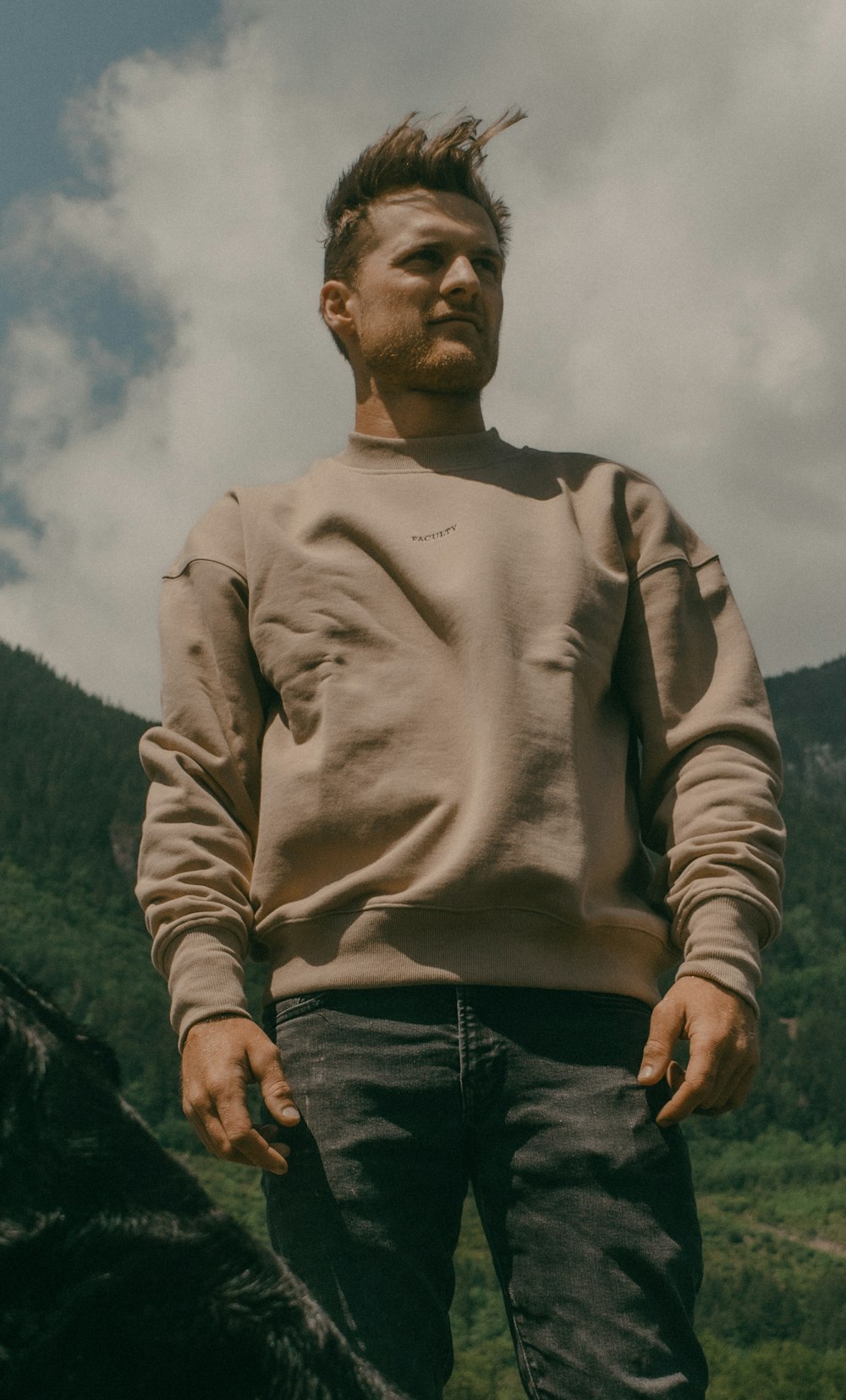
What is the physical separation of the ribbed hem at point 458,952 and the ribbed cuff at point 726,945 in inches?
4.5

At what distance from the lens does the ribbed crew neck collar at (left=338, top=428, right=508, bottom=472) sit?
2.31m

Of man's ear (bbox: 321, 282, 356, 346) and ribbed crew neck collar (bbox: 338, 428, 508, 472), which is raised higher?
man's ear (bbox: 321, 282, 356, 346)

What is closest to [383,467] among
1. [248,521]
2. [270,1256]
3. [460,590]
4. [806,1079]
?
[248,521]

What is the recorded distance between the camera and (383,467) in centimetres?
232

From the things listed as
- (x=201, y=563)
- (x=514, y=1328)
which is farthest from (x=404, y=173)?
(x=514, y=1328)

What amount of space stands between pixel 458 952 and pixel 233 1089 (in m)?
0.35

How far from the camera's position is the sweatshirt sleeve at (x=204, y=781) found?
189 centimetres

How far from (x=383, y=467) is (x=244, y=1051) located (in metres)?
1.05

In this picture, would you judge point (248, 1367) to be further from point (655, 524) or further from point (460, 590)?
point (655, 524)

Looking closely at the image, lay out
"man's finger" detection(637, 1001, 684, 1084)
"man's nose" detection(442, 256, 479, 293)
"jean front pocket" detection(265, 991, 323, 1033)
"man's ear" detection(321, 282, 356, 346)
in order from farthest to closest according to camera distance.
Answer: "man's ear" detection(321, 282, 356, 346)
"man's nose" detection(442, 256, 479, 293)
"jean front pocket" detection(265, 991, 323, 1033)
"man's finger" detection(637, 1001, 684, 1084)

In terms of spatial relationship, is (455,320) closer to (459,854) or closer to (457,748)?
(457,748)

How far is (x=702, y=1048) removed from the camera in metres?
1.74

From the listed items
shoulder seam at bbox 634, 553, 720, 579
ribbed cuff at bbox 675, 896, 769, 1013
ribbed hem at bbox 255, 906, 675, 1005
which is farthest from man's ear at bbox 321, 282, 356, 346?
ribbed cuff at bbox 675, 896, 769, 1013

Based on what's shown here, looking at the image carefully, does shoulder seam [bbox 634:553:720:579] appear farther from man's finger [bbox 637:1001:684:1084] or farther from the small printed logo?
man's finger [bbox 637:1001:684:1084]
